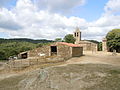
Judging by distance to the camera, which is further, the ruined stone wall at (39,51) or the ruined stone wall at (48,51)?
the ruined stone wall at (39,51)

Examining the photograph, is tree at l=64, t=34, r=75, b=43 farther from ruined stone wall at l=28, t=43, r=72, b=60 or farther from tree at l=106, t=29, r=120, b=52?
ruined stone wall at l=28, t=43, r=72, b=60

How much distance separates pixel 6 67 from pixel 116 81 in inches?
697

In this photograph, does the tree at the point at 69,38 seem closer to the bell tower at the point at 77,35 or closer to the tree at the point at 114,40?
the bell tower at the point at 77,35

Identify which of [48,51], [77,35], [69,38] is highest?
[77,35]

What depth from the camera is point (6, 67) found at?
21.5 meters

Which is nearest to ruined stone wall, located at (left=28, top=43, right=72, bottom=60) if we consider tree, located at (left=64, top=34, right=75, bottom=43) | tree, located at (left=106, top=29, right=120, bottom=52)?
tree, located at (left=106, top=29, right=120, bottom=52)

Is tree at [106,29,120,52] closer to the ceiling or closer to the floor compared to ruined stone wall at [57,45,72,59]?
closer to the ceiling

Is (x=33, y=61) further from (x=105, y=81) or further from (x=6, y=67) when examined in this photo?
(x=105, y=81)

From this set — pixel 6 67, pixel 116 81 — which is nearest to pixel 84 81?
pixel 116 81

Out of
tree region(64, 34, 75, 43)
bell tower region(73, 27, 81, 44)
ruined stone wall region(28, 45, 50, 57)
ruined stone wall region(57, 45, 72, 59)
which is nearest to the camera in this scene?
ruined stone wall region(57, 45, 72, 59)

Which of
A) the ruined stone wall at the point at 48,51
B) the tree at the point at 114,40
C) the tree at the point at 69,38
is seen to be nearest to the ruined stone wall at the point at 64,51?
the ruined stone wall at the point at 48,51

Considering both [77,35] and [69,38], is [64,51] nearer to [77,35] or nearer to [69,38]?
[69,38]

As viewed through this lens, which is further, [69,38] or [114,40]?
[69,38]

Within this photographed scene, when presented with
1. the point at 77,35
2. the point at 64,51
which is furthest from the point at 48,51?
the point at 77,35
